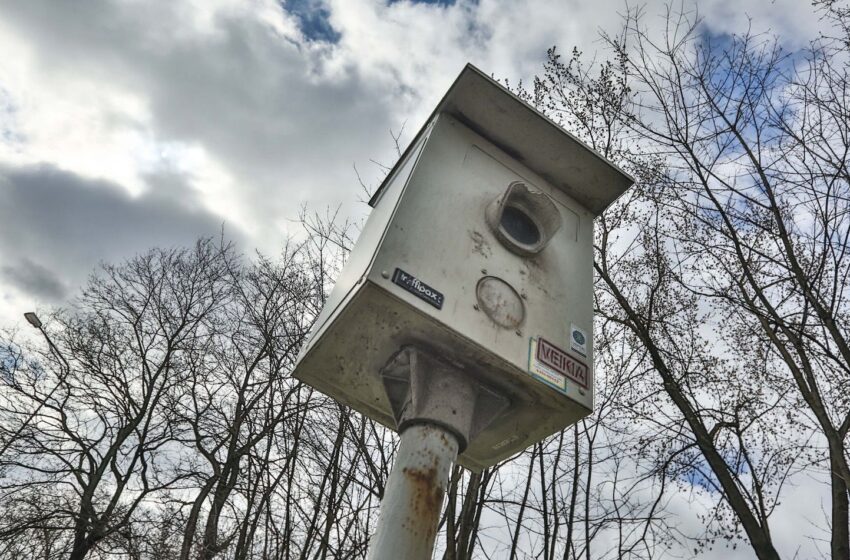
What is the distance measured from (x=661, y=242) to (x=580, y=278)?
2.73 metres

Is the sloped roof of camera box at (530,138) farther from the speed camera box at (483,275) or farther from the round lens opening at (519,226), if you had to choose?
the round lens opening at (519,226)

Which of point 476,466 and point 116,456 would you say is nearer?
point 476,466

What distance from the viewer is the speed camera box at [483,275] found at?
231cm

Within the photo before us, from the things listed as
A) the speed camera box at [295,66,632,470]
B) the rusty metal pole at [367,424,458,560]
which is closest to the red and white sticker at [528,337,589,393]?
the speed camera box at [295,66,632,470]

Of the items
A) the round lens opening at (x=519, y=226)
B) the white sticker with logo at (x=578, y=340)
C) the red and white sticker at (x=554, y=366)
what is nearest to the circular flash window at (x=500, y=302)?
the red and white sticker at (x=554, y=366)

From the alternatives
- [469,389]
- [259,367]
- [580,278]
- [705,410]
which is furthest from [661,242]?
[259,367]

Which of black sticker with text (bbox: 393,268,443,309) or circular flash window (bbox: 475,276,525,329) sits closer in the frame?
black sticker with text (bbox: 393,268,443,309)

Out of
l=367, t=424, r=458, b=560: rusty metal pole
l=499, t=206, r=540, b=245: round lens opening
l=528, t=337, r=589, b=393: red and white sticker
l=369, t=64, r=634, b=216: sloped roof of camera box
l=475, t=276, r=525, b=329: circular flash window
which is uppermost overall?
l=369, t=64, r=634, b=216: sloped roof of camera box

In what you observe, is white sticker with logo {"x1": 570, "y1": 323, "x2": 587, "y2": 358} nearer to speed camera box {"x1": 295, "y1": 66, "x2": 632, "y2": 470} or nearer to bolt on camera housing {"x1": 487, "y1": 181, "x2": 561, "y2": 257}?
speed camera box {"x1": 295, "y1": 66, "x2": 632, "y2": 470}

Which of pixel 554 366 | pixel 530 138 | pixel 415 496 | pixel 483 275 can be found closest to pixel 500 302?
pixel 483 275

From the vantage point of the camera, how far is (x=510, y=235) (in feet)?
9.38

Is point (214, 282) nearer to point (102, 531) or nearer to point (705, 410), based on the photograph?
point (102, 531)

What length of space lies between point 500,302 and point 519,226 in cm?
64

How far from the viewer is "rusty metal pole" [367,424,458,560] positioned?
1.91 meters
